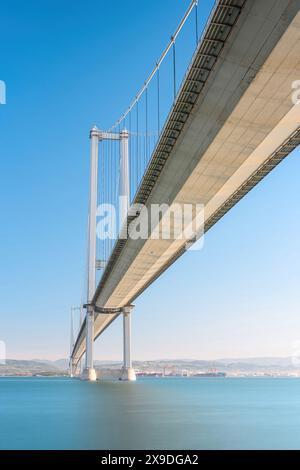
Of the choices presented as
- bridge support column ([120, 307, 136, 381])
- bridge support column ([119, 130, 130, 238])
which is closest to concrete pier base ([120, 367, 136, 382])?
bridge support column ([120, 307, 136, 381])

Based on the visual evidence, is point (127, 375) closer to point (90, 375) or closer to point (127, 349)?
point (127, 349)

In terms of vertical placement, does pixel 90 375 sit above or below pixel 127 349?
below

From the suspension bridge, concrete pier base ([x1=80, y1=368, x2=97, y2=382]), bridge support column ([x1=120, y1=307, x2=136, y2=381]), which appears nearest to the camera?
the suspension bridge

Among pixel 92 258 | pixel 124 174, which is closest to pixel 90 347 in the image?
pixel 92 258

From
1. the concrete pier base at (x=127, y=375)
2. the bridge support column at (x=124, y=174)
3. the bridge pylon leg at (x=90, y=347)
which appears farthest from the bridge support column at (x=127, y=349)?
the bridge support column at (x=124, y=174)

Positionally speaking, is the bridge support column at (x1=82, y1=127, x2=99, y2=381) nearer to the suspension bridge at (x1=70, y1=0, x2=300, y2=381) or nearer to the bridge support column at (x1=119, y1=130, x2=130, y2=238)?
the bridge support column at (x1=119, y1=130, x2=130, y2=238)

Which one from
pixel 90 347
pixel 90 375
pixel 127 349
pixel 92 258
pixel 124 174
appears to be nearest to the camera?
pixel 124 174

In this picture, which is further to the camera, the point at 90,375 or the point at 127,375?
the point at 127,375

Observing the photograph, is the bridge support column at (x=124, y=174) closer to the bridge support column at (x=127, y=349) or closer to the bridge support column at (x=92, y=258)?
the bridge support column at (x=92, y=258)
